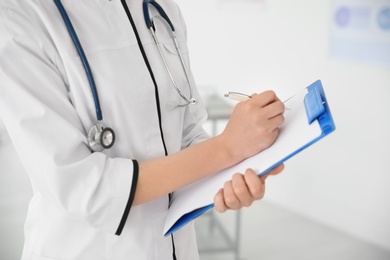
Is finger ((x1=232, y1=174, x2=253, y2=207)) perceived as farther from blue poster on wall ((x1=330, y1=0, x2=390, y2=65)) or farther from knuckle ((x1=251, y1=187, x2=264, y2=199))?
blue poster on wall ((x1=330, y1=0, x2=390, y2=65))

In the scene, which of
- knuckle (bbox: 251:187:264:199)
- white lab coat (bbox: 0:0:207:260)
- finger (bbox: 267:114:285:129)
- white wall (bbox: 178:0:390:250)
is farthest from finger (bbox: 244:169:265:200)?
white wall (bbox: 178:0:390:250)

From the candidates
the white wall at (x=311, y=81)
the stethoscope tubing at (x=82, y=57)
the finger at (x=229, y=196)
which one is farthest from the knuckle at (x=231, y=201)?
the white wall at (x=311, y=81)

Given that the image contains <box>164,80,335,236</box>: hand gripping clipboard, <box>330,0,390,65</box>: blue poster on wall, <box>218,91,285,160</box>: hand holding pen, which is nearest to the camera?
<box>164,80,335,236</box>: hand gripping clipboard

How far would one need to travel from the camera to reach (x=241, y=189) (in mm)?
708

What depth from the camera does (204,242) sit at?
251 cm

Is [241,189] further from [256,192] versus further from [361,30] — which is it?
[361,30]

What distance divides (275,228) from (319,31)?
4.19ft

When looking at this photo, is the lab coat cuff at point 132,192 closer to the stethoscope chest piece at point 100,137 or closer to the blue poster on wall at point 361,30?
the stethoscope chest piece at point 100,137

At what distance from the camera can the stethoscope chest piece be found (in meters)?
0.74

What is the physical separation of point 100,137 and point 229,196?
25 centimetres

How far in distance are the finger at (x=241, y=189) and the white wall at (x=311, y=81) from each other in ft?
6.36

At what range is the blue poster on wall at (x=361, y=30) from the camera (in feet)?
7.71

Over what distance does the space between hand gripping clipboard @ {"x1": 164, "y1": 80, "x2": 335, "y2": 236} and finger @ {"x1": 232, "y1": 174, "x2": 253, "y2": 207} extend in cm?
3

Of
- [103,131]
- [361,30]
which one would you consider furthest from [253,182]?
[361,30]
